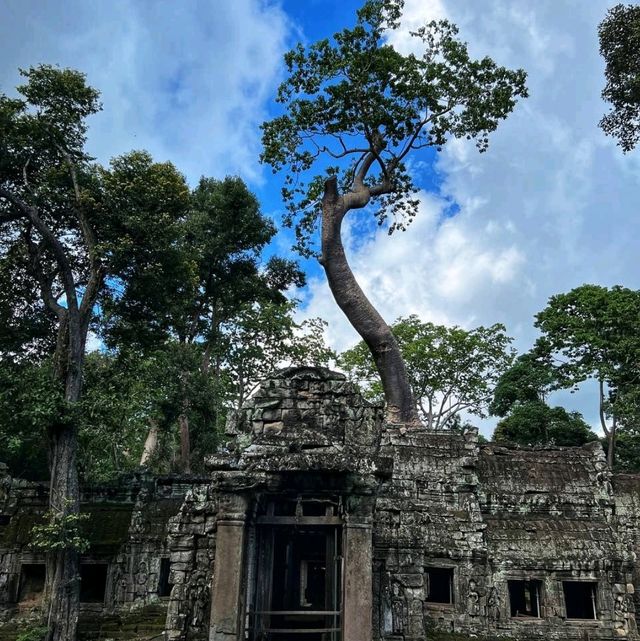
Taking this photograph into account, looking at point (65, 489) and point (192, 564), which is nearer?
point (192, 564)

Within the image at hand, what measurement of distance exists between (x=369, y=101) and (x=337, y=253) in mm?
4900

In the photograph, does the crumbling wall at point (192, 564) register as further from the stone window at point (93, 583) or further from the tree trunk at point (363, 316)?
the tree trunk at point (363, 316)

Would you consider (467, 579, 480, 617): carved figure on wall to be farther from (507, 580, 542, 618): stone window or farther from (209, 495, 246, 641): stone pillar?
(209, 495, 246, 641): stone pillar

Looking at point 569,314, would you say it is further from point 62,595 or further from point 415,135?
point 62,595

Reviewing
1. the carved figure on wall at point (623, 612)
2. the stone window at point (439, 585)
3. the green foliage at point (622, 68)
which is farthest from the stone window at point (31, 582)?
the green foliage at point (622, 68)

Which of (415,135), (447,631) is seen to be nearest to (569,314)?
(415,135)

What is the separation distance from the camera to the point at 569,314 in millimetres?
22328

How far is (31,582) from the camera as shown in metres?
12.7

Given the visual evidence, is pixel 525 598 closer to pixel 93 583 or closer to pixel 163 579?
pixel 163 579

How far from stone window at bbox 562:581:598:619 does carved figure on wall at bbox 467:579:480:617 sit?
1885 millimetres

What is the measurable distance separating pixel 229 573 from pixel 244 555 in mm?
299

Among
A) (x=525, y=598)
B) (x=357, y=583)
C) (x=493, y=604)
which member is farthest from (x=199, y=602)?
(x=525, y=598)

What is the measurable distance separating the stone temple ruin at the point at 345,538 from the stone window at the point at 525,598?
5cm

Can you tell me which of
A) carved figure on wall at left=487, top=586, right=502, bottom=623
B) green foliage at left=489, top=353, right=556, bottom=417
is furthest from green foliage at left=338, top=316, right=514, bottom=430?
carved figure on wall at left=487, top=586, right=502, bottom=623
